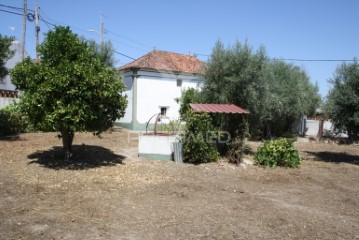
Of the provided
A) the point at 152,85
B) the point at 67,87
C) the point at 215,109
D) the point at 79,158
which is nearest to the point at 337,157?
the point at 215,109

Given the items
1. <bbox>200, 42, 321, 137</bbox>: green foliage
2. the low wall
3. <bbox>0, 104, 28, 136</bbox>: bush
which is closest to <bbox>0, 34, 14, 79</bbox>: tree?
<bbox>0, 104, 28, 136</bbox>: bush

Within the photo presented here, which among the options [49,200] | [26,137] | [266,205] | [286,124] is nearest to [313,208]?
[266,205]

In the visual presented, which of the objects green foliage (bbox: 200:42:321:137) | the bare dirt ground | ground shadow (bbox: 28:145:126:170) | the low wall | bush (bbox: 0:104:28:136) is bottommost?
the bare dirt ground

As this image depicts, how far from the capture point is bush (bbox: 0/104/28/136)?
700 inches

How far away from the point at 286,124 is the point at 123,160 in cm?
1861

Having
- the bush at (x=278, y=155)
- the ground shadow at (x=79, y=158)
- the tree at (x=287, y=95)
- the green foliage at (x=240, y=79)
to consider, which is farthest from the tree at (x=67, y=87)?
the tree at (x=287, y=95)

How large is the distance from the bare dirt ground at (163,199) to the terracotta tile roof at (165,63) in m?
12.2

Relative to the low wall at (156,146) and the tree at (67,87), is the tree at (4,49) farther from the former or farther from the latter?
the low wall at (156,146)

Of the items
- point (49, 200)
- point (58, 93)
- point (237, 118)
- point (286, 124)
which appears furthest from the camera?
point (286, 124)

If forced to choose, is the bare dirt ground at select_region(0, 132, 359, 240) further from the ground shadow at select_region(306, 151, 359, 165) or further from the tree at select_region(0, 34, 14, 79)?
the tree at select_region(0, 34, 14, 79)

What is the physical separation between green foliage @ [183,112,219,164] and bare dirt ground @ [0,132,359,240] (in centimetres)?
62

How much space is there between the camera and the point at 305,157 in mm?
16531

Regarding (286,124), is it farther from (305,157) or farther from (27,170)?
(27,170)

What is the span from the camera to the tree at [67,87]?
9.66 meters
